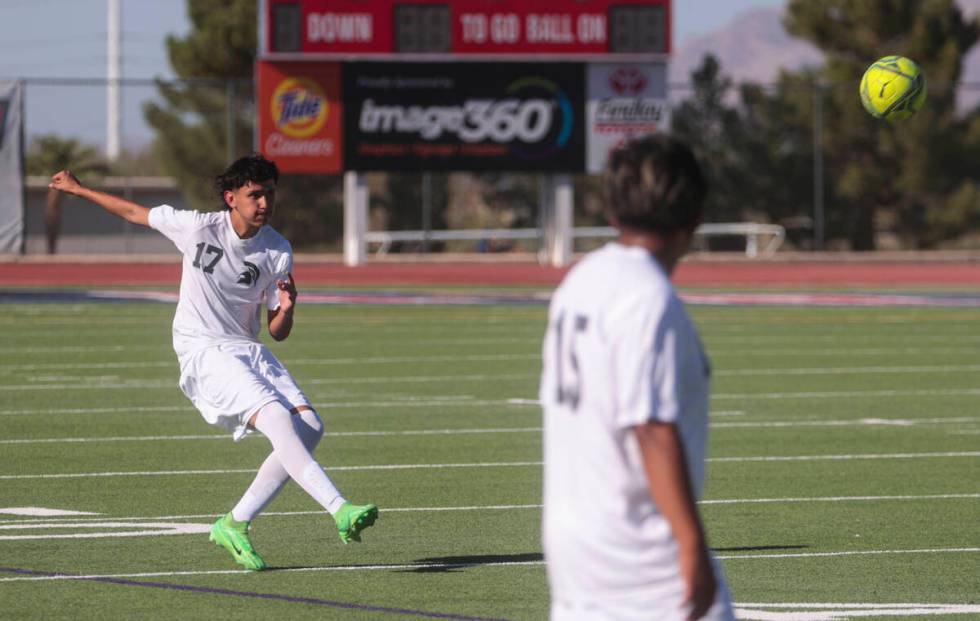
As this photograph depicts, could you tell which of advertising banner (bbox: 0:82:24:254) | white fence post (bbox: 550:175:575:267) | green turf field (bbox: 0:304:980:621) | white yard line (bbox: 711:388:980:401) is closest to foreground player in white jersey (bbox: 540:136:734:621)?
green turf field (bbox: 0:304:980:621)

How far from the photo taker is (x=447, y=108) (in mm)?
44188

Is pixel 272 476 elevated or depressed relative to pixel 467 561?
elevated

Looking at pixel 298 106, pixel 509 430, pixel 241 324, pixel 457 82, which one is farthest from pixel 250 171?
A: pixel 457 82

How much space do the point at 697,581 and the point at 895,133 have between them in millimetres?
51680

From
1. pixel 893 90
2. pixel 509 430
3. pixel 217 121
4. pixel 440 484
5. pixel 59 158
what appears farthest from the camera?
pixel 59 158

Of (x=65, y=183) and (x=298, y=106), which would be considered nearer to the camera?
(x=65, y=183)

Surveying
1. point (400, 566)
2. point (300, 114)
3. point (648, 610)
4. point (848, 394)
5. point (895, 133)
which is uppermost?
point (895, 133)

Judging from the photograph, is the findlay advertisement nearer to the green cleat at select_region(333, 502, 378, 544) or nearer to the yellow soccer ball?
the yellow soccer ball

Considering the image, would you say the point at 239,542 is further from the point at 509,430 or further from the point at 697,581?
the point at 509,430

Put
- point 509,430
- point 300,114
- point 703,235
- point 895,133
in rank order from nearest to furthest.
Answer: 1. point 509,430
2. point 300,114
3. point 703,235
4. point 895,133

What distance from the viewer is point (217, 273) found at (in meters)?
9.48

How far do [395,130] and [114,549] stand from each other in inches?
1373

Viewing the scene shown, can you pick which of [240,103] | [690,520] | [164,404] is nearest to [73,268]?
[240,103]

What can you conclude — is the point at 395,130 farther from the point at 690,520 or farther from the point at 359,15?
the point at 690,520
